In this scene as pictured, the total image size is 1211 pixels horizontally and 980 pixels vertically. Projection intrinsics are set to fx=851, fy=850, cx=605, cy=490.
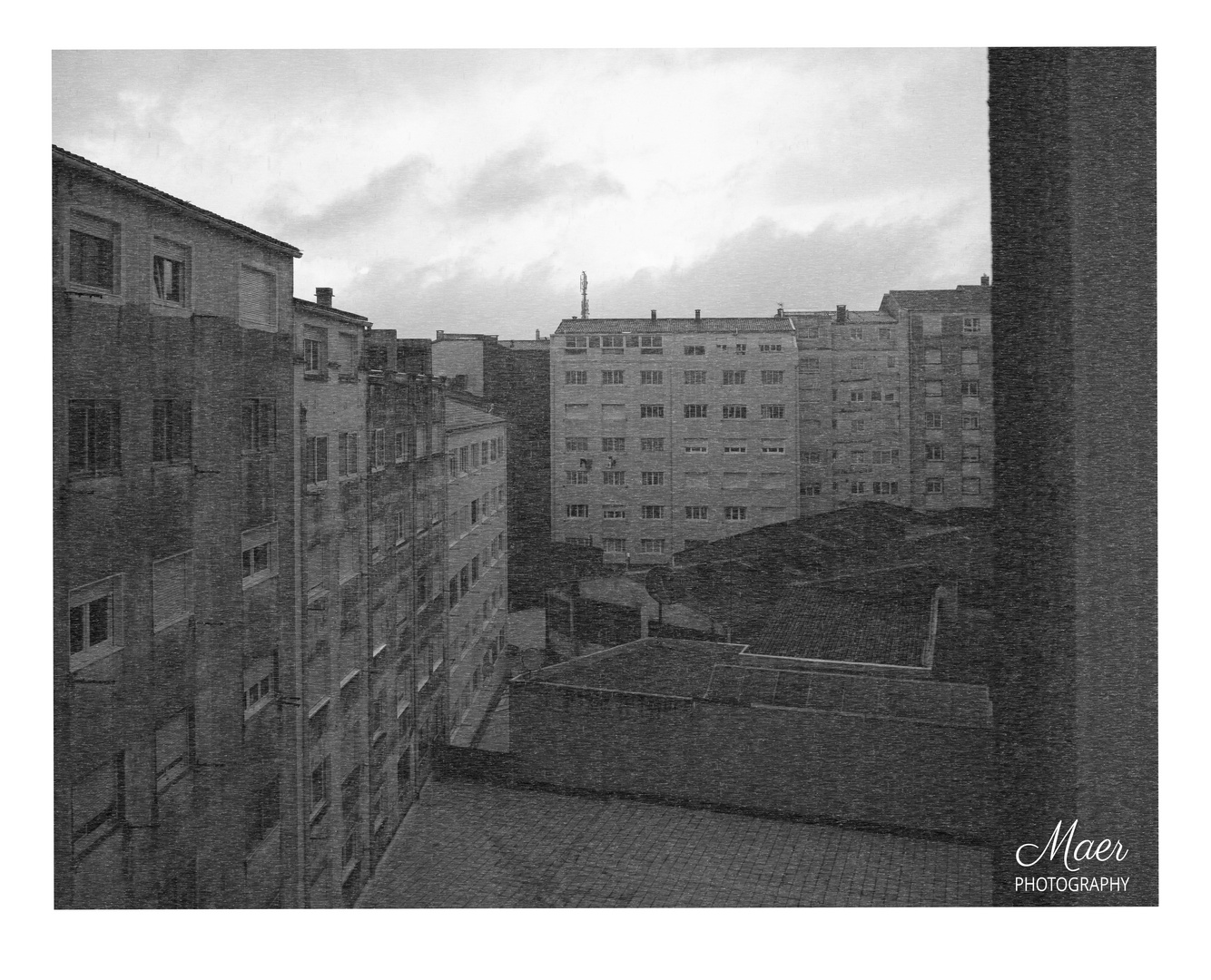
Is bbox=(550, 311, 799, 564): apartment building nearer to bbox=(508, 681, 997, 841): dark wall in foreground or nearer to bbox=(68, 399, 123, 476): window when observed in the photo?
bbox=(508, 681, 997, 841): dark wall in foreground

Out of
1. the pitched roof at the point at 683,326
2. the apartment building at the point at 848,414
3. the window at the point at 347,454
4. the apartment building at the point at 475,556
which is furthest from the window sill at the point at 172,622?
the apartment building at the point at 848,414

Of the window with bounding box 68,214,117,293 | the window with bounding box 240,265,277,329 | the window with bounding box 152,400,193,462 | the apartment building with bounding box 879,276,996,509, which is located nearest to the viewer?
the window with bounding box 68,214,117,293

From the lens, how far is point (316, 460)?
10.7 ft

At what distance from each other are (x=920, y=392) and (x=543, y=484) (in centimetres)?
158

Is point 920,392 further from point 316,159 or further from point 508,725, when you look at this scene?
point 316,159

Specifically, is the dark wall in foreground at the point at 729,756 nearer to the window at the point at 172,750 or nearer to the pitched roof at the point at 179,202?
the window at the point at 172,750

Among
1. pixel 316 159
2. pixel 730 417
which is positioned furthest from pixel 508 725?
pixel 316 159

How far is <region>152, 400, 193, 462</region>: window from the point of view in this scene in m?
2.98

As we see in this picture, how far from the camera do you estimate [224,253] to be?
3.11 metres

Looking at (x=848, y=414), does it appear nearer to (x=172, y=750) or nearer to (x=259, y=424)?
(x=259, y=424)

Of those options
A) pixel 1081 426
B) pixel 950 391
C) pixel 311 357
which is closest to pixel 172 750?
pixel 311 357

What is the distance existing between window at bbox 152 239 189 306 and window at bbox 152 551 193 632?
2.99ft

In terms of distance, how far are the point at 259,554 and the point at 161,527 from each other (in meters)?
0.35

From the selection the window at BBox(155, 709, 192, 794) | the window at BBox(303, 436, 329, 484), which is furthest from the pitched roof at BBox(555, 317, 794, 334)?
the window at BBox(155, 709, 192, 794)
